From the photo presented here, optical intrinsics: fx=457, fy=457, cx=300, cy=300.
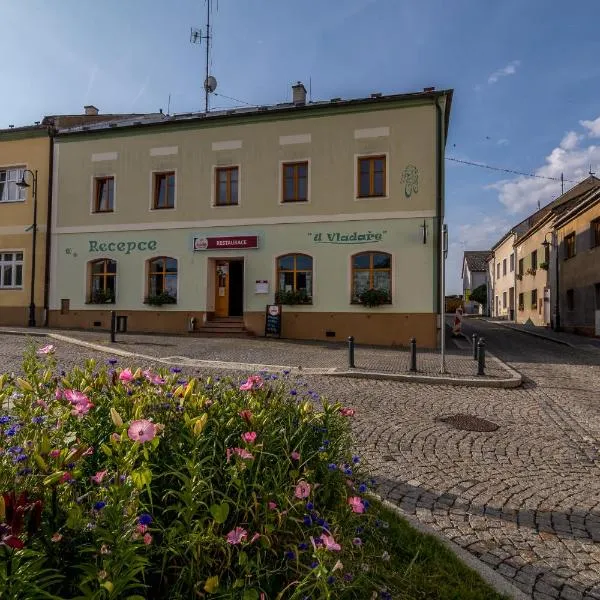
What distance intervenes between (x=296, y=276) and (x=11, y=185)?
45.7 ft

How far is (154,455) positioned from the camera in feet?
7.18

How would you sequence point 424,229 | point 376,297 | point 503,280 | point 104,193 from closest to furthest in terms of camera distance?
1. point 424,229
2. point 376,297
3. point 104,193
4. point 503,280

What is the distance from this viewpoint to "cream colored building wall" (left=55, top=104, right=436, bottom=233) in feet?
53.4

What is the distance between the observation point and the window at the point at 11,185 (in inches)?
800

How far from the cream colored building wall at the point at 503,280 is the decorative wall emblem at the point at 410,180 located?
2642 centimetres

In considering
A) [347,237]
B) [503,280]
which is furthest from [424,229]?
[503,280]

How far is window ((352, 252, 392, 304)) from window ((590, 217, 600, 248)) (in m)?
11.9

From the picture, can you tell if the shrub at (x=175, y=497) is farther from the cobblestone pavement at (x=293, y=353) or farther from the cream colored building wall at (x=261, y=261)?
the cream colored building wall at (x=261, y=261)

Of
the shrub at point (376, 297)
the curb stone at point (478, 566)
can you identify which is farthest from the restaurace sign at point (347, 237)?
the curb stone at point (478, 566)

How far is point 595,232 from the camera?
21.6m

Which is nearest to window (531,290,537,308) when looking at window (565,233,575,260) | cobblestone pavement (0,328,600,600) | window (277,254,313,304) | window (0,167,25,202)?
window (565,233,575,260)

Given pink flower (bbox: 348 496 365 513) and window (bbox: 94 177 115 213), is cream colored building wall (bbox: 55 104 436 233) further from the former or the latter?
pink flower (bbox: 348 496 365 513)

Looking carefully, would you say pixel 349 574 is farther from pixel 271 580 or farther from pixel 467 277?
pixel 467 277

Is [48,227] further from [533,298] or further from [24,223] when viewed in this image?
[533,298]
